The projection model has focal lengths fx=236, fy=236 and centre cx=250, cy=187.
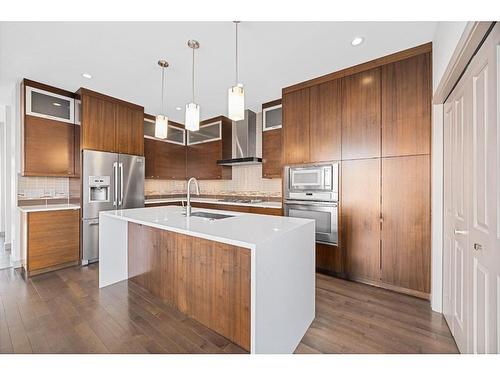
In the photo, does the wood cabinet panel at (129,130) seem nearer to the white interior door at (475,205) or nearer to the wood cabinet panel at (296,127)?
the wood cabinet panel at (296,127)

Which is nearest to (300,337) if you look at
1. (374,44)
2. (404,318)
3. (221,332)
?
(221,332)

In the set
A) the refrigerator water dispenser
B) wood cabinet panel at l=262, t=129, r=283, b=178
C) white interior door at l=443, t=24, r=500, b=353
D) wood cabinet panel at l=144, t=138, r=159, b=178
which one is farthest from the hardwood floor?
wood cabinet panel at l=144, t=138, r=159, b=178

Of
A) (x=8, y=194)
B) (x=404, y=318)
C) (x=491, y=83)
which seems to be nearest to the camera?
(x=491, y=83)

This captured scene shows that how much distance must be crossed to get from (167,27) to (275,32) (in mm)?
933

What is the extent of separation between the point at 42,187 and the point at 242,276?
11.9ft

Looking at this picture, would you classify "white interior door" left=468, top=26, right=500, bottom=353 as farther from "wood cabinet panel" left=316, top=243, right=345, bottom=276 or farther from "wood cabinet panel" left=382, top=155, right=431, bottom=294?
"wood cabinet panel" left=316, top=243, right=345, bottom=276

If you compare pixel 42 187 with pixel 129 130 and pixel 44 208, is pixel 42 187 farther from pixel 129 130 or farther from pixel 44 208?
pixel 129 130

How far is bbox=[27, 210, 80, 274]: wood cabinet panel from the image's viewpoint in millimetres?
2914

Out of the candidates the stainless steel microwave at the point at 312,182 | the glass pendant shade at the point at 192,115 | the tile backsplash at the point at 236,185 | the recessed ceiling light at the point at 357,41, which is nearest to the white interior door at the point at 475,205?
the recessed ceiling light at the point at 357,41

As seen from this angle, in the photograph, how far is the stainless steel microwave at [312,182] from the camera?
2906mm

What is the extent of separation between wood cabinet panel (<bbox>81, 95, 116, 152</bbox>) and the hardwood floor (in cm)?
193

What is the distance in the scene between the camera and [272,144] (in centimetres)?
385
